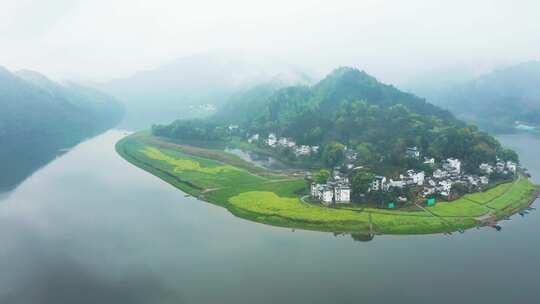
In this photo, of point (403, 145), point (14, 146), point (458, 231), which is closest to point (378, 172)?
point (458, 231)

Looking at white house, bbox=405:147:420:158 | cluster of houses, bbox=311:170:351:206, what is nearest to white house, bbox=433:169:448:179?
white house, bbox=405:147:420:158

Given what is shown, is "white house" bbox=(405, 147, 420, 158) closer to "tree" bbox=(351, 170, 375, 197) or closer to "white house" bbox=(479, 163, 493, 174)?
"white house" bbox=(479, 163, 493, 174)

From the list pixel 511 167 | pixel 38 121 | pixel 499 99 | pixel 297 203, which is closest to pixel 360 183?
pixel 297 203

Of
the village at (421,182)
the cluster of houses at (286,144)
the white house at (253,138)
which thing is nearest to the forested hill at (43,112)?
the white house at (253,138)

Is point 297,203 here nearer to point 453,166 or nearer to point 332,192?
point 332,192

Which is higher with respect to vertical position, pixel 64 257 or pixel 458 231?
pixel 64 257

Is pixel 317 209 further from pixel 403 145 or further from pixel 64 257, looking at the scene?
pixel 403 145
